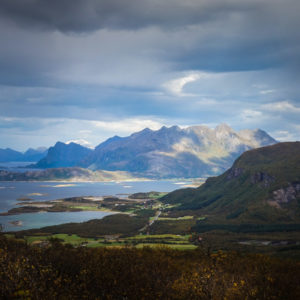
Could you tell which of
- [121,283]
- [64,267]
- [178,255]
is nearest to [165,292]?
[121,283]

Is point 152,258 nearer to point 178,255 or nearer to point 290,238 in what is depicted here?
point 178,255

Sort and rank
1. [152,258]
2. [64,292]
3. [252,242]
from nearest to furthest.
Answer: [64,292]
[152,258]
[252,242]

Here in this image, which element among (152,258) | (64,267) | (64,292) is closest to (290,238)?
(152,258)

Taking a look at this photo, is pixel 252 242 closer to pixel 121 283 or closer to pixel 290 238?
pixel 290 238

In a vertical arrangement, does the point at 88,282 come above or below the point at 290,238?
above

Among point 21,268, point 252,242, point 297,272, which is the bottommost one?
point 252,242

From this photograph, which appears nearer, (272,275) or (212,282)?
(212,282)

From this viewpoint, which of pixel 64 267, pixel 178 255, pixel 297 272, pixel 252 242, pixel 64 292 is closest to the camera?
pixel 64 292

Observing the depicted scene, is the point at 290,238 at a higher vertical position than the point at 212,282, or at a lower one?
lower

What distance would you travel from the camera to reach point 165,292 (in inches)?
2643

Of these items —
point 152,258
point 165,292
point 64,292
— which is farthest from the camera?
point 152,258

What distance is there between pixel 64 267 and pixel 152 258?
102ft

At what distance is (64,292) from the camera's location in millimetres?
58281

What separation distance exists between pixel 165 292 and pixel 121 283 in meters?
8.64
